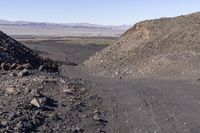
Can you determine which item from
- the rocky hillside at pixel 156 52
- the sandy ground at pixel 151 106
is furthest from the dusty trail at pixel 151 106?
the rocky hillside at pixel 156 52

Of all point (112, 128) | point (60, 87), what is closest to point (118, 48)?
point (60, 87)

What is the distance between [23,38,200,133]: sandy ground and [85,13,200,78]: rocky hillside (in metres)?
5.19

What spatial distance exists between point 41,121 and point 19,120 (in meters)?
0.77

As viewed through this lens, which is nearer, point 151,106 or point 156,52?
point 151,106

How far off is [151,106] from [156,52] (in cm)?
1897

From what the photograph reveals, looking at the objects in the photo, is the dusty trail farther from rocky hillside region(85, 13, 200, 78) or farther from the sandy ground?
rocky hillside region(85, 13, 200, 78)

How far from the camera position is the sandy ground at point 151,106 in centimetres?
1609

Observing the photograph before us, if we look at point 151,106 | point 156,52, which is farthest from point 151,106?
point 156,52

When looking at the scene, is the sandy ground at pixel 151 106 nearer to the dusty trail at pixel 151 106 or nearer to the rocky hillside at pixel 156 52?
the dusty trail at pixel 151 106

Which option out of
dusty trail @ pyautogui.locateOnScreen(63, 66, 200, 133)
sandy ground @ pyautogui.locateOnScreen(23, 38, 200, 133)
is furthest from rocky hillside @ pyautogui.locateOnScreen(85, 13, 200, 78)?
dusty trail @ pyautogui.locateOnScreen(63, 66, 200, 133)

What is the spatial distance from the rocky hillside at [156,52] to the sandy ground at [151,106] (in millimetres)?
5195

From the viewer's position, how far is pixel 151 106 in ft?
61.4

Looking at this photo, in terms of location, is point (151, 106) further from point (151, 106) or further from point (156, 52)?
point (156, 52)

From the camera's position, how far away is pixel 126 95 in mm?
20562
